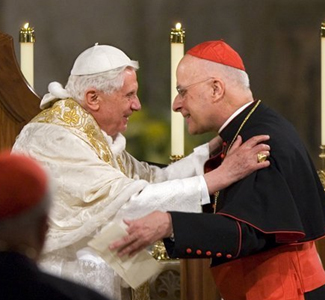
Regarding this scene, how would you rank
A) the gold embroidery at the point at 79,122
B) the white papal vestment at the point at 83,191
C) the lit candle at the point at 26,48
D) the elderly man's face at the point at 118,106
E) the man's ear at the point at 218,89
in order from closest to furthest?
the man's ear at the point at 218,89
the white papal vestment at the point at 83,191
the gold embroidery at the point at 79,122
the elderly man's face at the point at 118,106
the lit candle at the point at 26,48

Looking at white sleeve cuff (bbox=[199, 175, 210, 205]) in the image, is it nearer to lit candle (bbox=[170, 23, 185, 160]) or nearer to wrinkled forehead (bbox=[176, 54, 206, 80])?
wrinkled forehead (bbox=[176, 54, 206, 80])

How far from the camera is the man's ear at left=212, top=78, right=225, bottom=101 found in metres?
4.66

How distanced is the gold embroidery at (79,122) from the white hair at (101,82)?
5 cm

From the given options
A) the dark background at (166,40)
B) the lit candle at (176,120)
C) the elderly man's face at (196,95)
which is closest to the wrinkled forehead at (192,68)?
the elderly man's face at (196,95)

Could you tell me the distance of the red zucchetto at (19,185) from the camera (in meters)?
2.79

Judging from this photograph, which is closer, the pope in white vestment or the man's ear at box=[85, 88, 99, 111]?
the pope in white vestment

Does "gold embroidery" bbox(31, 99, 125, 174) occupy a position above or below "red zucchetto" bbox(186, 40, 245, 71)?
below

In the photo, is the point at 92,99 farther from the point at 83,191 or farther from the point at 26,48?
the point at 26,48

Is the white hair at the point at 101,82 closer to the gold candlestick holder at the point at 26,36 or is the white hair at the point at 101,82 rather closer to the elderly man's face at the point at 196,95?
the elderly man's face at the point at 196,95

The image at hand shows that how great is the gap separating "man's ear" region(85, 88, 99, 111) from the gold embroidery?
1.5 inches

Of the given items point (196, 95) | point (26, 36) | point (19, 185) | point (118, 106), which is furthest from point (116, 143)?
point (19, 185)

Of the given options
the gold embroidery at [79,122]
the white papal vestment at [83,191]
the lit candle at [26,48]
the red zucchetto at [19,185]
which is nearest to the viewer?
the red zucchetto at [19,185]


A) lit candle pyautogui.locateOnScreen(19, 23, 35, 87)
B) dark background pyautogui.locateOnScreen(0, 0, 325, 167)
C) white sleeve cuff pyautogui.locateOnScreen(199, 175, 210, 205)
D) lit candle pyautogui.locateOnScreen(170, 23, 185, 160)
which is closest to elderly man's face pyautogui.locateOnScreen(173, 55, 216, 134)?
white sleeve cuff pyautogui.locateOnScreen(199, 175, 210, 205)

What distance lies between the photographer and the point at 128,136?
703 cm
